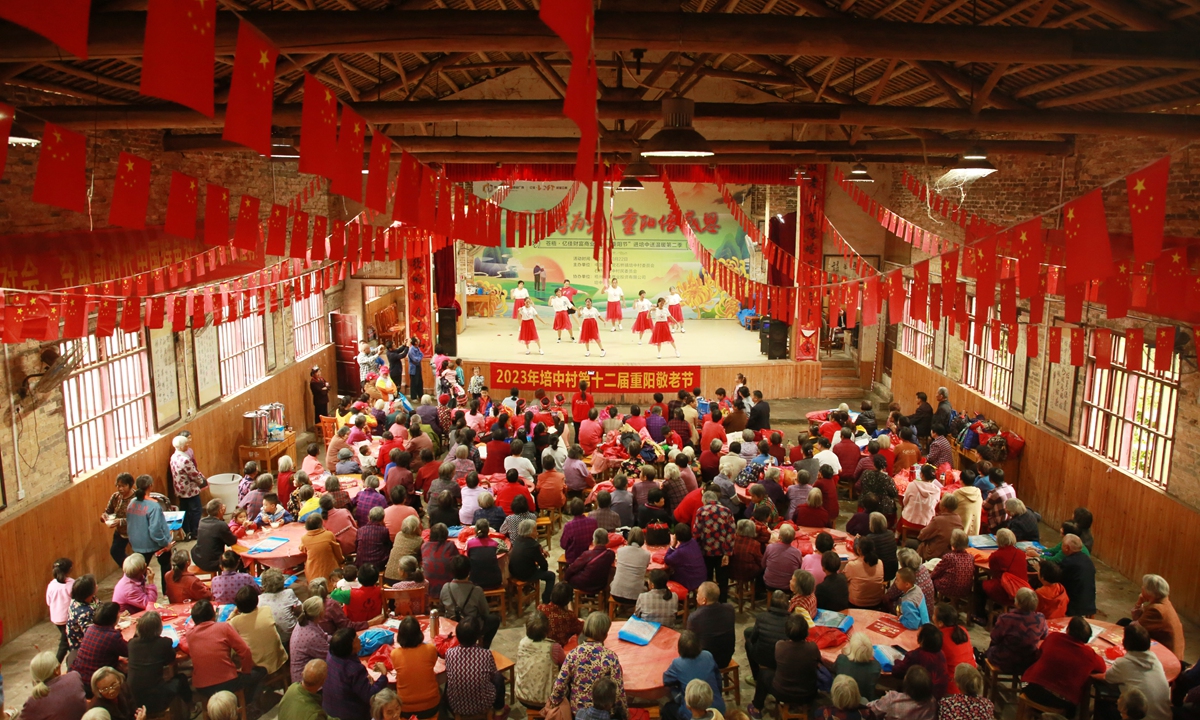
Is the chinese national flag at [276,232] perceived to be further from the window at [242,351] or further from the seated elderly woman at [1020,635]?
the seated elderly woman at [1020,635]

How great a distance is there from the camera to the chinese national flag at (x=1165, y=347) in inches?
292

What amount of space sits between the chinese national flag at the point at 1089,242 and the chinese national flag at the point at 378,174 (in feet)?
14.4

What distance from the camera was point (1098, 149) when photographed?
946cm

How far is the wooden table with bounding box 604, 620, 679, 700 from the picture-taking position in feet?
17.4

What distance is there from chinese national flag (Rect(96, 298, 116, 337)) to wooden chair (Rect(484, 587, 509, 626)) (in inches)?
167

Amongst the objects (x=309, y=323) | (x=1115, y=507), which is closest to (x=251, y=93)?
(x=1115, y=507)

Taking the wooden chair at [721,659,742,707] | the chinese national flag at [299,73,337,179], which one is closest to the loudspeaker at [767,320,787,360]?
the wooden chair at [721,659,742,707]

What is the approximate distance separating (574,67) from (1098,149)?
30.0 feet

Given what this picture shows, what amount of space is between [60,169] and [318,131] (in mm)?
1545

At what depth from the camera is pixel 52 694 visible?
16.1 feet

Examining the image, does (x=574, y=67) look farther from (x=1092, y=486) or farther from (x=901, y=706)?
(x=1092, y=486)

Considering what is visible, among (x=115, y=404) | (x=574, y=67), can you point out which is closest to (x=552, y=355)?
(x=115, y=404)

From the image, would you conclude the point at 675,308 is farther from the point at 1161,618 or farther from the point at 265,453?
the point at 1161,618

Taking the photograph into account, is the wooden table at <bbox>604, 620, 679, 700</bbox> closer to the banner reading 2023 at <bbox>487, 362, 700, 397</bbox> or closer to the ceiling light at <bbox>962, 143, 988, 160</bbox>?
the ceiling light at <bbox>962, 143, 988, 160</bbox>
